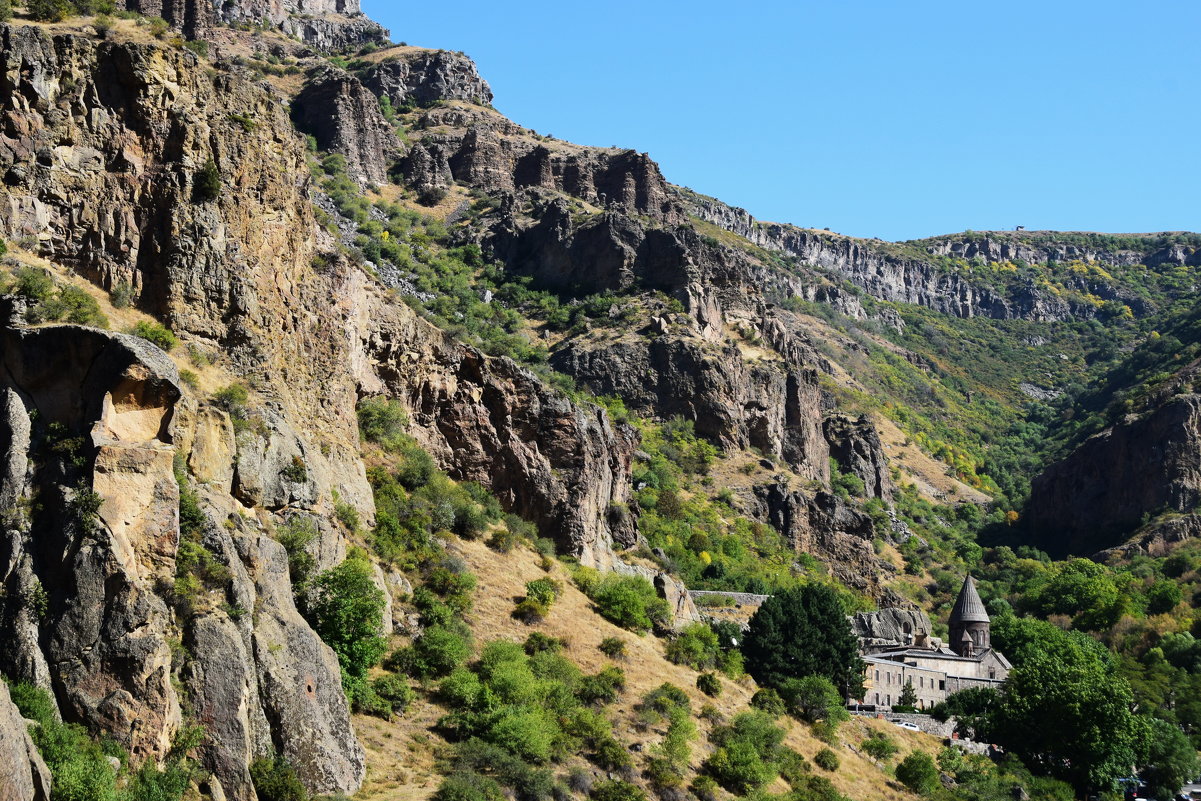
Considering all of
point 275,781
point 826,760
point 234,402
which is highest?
point 234,402

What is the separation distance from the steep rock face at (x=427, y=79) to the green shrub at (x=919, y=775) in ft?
333

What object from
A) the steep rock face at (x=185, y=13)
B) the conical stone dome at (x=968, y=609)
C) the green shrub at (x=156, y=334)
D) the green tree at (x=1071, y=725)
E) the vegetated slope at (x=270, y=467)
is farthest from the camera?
the steep rock face at (x=185, y=13)

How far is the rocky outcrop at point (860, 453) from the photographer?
389 ft

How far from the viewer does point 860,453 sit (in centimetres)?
11981

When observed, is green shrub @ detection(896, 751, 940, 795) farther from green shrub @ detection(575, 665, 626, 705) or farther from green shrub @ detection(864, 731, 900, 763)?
green shrub @ detection(575, 665, 626, 705)

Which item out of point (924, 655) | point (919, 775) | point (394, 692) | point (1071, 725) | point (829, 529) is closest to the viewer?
point (394, 692)

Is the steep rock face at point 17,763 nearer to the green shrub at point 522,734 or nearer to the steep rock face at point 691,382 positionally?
the green shrub at point 522,734

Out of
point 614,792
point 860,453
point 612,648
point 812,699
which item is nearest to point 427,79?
point 860,453

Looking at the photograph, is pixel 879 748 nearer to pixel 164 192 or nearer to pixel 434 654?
pixel 434 654

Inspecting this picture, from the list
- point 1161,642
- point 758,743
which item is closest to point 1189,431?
point 1161,642

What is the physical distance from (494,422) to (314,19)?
359ft

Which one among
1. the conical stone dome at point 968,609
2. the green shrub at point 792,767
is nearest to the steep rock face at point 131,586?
the green shrub at point 792,767

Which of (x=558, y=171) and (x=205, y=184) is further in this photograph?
(x=558, y=171)

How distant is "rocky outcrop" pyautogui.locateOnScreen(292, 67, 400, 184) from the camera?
112 m
